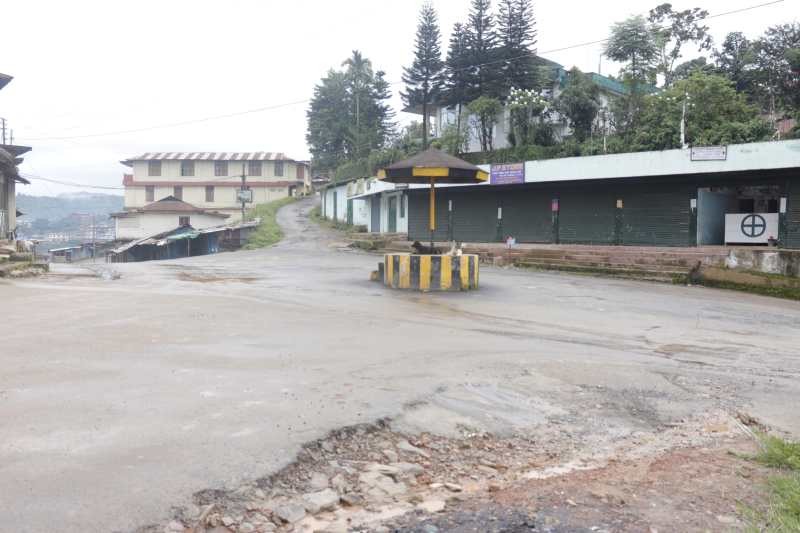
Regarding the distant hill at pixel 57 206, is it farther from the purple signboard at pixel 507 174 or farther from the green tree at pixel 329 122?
the purple signboard at pixel 507 174

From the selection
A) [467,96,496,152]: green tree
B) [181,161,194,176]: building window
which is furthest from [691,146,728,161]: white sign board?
[181,161,194,176]: building window

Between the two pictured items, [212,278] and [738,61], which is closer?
[212,278]

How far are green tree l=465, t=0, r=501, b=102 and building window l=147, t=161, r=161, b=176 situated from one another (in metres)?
→ 37.8

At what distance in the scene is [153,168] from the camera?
62531 millimetres

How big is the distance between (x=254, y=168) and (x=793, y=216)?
51.0 metres

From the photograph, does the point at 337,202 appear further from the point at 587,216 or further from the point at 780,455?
the point at 780,455

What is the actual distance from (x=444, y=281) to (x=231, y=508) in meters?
10.9

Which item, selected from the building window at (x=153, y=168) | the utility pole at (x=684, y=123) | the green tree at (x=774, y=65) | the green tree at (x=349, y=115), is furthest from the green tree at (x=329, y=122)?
the utility pole at (x=684, y=123)

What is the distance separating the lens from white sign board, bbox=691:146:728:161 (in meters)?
19.2

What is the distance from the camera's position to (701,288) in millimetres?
16344

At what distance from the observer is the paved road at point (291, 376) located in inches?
146

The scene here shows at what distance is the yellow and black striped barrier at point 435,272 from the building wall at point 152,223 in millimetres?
43632

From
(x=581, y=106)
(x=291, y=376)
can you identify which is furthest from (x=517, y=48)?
(x=291, y=376)

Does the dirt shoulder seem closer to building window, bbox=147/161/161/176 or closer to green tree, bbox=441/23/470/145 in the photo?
green tree, bbox=441/23/470/145
